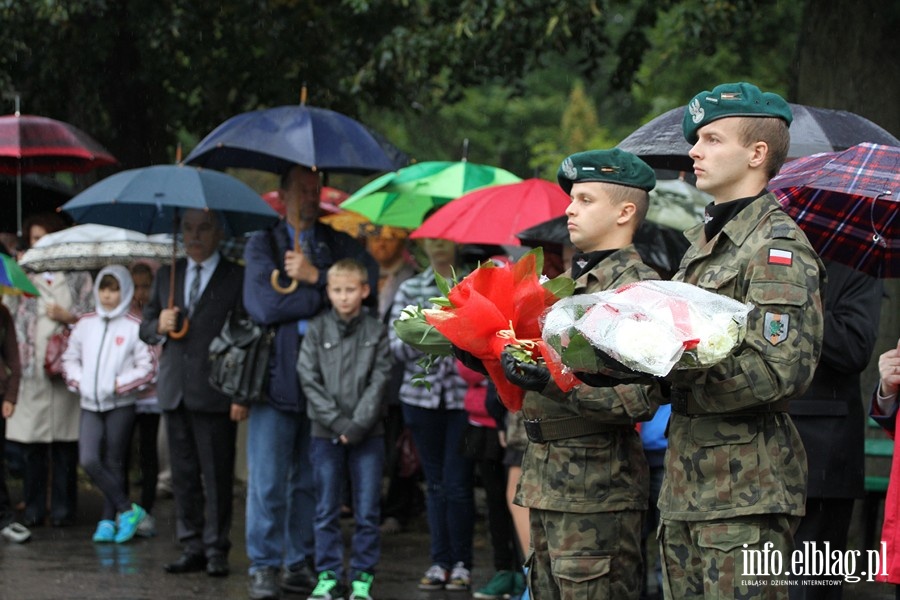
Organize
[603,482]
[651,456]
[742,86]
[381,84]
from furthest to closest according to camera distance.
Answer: [381,84]
[651,456]
[603,482]
[742,86]

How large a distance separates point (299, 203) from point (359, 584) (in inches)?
88.5

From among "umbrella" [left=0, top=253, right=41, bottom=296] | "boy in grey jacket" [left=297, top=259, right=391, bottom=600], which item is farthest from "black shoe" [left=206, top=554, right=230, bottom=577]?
"umbrella" [left=0, top=253, right=41, bottom=296]

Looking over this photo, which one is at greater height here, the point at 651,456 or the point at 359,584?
the point at 651,456

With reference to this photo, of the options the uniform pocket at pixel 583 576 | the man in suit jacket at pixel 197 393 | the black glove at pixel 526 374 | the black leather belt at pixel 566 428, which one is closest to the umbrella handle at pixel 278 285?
the man in suit jacket at pixel 197 393

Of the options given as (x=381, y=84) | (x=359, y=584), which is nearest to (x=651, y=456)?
(x=359, y=584)

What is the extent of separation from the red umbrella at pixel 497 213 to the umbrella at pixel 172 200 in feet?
3.49

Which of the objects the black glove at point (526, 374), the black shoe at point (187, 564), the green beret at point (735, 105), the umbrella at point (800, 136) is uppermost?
the umbrella at point (800, 136)

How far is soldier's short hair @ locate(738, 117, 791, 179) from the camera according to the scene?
14.0ft

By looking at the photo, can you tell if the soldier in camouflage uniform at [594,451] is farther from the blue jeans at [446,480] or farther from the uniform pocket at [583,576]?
the blue jeans at [446,480]

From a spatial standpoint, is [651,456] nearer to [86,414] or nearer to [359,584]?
[359,584]

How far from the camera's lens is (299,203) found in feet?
26.6

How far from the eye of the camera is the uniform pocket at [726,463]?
4.10 metres

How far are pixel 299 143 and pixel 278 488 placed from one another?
2018 millimetres

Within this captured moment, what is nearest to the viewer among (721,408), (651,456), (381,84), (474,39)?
(721,408)
